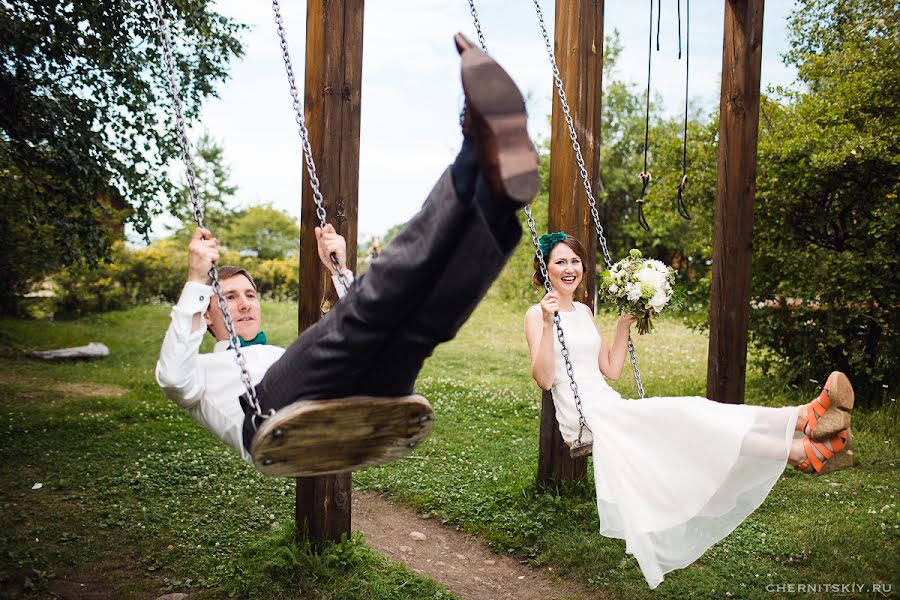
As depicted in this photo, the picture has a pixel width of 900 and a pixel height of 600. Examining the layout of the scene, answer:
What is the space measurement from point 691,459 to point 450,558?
1.93m

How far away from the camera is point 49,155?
6418 mm

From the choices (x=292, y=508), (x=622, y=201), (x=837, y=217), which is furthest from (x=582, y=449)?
(x=622, y=201)

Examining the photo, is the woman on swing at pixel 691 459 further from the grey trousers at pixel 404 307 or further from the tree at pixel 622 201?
the tree at pixel 622 201

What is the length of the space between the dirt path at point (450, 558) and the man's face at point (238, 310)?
5.90ft

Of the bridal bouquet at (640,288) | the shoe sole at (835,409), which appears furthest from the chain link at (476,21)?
the shoe sole at (835,409)

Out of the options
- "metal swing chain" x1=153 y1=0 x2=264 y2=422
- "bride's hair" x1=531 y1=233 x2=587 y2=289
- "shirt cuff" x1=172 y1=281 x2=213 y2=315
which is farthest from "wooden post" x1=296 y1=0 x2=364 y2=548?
Answer: "bride's hair" x1=531 y1=233 x2=587 y2=289

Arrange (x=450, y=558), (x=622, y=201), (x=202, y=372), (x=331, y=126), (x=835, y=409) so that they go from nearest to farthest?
(x=835, y=409) → (x=202, y=372) → (x=331, y=126) → (x=450, y=558) → (x=622, y=201)

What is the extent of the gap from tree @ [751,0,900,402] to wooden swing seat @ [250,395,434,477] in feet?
18.6

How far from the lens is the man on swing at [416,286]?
79.9 inches

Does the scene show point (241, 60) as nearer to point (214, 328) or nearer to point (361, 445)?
point (214, 328)

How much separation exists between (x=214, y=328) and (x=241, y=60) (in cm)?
530

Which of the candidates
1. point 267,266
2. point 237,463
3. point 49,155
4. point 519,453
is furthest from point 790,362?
point 267,266

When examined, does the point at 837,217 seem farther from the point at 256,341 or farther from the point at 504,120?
the point at 504,120

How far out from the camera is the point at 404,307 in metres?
2.27
